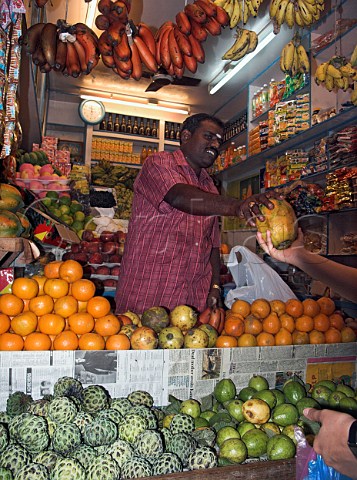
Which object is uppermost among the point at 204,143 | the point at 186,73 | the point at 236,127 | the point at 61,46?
the point at 186,73

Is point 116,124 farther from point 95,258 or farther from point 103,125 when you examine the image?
point 95,258

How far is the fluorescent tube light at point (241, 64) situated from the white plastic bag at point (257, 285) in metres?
A: 2.81

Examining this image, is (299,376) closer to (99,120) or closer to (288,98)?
(288,98)

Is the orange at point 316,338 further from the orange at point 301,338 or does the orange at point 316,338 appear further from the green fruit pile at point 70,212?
the green fruit pile at point 70,212

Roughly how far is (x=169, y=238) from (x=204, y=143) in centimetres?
52

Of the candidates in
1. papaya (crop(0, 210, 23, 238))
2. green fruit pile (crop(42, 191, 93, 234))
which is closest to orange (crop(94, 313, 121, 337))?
papaya (crop(0, 210, 23, 238))

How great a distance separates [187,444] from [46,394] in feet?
1.52

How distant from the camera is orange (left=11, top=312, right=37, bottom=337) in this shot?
1418 mm

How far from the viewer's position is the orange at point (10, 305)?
1.47 m

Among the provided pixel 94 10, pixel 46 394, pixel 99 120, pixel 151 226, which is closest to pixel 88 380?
pixel 46 394

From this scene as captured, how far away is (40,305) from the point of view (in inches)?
58.9

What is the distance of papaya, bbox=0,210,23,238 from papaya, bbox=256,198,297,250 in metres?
1.01

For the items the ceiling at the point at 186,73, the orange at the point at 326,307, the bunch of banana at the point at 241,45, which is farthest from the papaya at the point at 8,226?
the ceiling at the point at 186,73

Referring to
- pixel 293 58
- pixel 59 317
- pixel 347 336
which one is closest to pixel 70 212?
pixel 293 58
